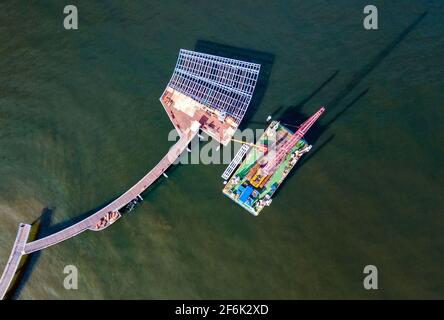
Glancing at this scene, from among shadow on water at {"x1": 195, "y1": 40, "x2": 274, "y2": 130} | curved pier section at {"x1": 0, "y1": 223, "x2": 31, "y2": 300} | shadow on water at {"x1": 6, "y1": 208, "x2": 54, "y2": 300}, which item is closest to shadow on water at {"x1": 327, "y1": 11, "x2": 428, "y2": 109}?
shadow on water at {"x1": 195, "y1": 40, "x2": 274, "y2": 130}

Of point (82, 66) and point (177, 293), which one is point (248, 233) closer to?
point (177, 293)

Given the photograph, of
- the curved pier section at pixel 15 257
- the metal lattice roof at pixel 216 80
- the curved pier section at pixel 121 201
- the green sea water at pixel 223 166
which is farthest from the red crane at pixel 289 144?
the curved pier section at pixel 15 257

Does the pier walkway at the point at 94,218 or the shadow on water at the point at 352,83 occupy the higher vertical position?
the shadow on water at the point at 352,83

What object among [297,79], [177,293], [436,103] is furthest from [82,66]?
[436,103]

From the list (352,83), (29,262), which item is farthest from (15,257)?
(352,83)

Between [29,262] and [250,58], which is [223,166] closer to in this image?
[250,58]

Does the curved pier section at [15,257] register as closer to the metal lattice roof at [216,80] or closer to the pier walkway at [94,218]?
the pier walkway at [94,218]
